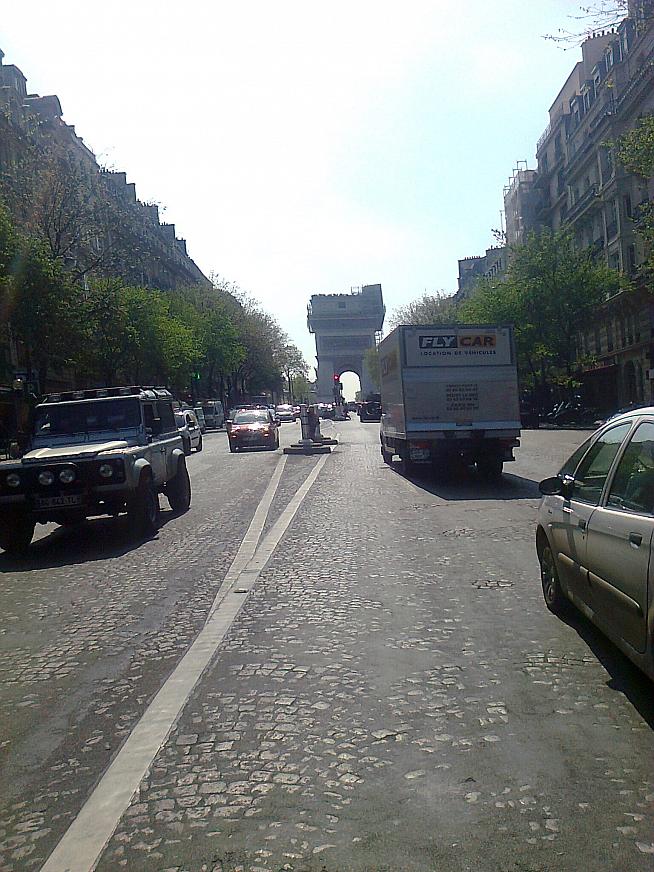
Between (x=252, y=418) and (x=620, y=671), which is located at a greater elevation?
(x=252, y=418)

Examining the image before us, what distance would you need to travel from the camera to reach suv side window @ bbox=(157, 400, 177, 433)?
14121 mm

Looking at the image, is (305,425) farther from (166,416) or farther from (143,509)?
(143,509)

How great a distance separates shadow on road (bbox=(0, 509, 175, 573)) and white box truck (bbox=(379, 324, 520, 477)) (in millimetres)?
6433

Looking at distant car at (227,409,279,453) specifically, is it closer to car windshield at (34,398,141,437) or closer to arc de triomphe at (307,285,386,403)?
car windshield at (34,398,141,437)

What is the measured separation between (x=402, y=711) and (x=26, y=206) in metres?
40.2

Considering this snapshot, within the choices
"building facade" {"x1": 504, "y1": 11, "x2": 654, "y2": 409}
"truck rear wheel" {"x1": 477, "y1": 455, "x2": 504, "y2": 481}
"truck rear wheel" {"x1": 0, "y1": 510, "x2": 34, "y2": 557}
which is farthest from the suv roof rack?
"building facade" {"x1": 504, "y1": 11, "x2": 654, "y2": 409}

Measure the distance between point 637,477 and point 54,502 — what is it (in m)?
7.84

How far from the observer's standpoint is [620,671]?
5.32 meters

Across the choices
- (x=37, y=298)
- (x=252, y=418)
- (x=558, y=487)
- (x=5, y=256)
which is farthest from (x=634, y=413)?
(x=37, y=298)

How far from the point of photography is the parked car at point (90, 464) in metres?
10.9

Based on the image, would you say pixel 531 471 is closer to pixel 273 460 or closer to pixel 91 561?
pixel 273 460

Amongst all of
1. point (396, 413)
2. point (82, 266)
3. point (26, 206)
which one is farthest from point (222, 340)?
Answer: point (396, 413)

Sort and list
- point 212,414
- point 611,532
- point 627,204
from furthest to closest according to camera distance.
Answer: point 212,414
point 627,204
point 611,532

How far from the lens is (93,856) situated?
10.9ft
